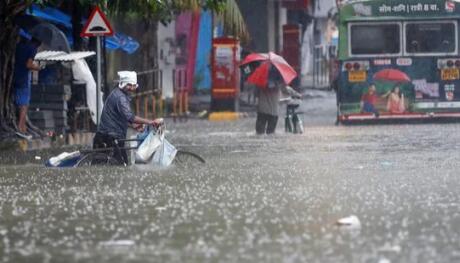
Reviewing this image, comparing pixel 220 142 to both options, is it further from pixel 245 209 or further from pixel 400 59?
pixel 245 209

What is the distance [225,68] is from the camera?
118 ft

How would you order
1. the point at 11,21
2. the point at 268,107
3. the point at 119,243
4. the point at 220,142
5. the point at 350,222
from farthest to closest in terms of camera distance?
the point at 268,107
the point at 220,142
the point at 11,21
the point at 350,222
the point at 119,243

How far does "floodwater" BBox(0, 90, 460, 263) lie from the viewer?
11219mm

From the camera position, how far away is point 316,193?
50.3 ft

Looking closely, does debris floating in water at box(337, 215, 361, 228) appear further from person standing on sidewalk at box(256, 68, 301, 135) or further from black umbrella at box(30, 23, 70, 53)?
person standing on sidewalk at box(256, 68, 301, 135)

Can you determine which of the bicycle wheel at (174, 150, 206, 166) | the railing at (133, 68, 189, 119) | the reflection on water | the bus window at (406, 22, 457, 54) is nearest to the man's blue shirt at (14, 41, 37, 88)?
the reflection on water

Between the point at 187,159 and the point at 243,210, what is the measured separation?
5168mm

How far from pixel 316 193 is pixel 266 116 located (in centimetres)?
1278

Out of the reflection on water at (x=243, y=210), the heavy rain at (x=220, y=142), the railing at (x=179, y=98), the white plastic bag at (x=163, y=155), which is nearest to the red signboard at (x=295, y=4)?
the heavy rain at (x=220, y=142)

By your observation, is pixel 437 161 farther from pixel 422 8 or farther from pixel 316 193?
pixel 422 8

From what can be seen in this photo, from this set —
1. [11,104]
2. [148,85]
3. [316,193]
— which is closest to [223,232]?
[316,193]

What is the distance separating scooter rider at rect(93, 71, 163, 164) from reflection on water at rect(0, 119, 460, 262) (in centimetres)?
68

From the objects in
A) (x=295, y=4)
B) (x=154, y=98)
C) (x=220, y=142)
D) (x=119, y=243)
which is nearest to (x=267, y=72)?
(x=220, y=142)

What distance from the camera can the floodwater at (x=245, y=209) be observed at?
36.8ft
